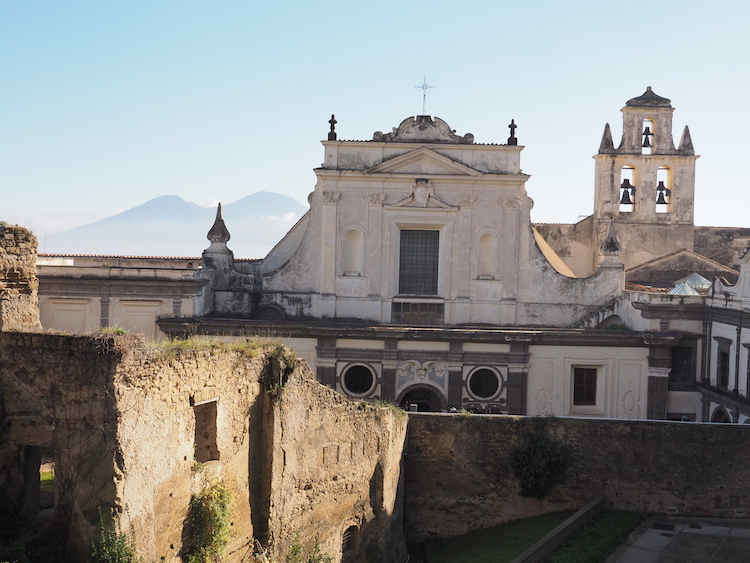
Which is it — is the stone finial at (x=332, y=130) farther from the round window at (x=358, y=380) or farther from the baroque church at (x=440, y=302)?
the round window at (x=358, y=380)

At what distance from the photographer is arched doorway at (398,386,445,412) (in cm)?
2897

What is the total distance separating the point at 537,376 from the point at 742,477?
8.88 m

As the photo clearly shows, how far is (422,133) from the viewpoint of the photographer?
3064cm

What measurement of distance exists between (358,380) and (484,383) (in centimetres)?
439

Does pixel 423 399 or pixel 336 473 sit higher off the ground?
pixel 336 473

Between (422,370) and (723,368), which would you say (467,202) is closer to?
(422,370)

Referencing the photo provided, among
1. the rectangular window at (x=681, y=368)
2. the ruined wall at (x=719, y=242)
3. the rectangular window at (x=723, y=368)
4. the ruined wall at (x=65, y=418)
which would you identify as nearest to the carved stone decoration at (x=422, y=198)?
the rectangular window at (x=681, y=368)

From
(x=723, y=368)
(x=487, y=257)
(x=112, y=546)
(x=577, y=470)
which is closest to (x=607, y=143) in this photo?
(x=487, y=257)

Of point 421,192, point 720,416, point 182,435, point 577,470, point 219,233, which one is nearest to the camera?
point 182,435

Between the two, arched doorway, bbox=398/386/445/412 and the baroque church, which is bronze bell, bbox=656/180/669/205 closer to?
the baroque church

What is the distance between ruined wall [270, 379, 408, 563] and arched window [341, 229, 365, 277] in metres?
10.5

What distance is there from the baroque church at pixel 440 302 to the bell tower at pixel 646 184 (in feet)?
16.9

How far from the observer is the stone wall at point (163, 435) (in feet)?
39.0

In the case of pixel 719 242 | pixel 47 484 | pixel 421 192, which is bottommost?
pixel 47 484
